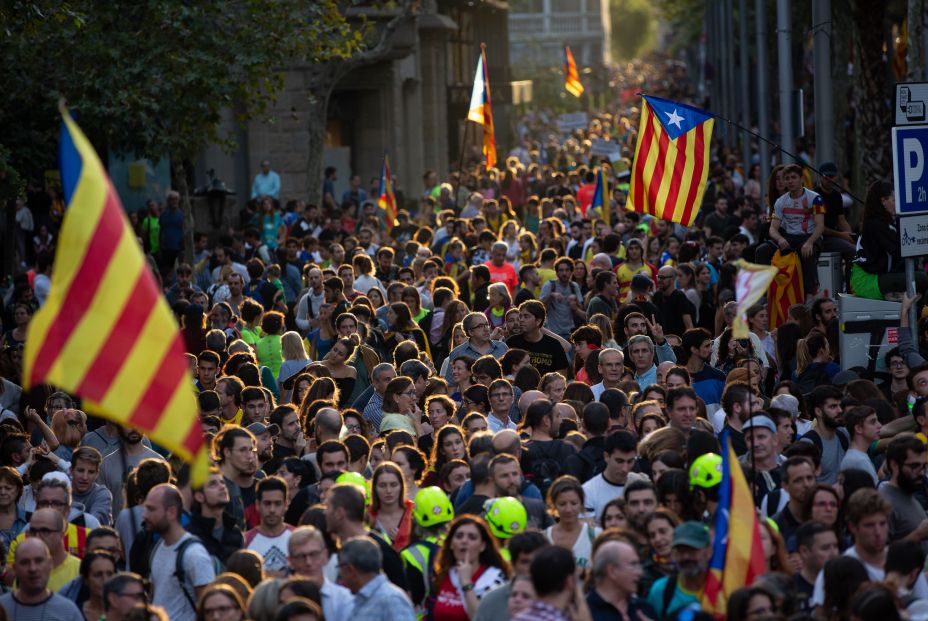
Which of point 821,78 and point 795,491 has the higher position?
point 821,78

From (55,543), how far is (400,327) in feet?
22.0

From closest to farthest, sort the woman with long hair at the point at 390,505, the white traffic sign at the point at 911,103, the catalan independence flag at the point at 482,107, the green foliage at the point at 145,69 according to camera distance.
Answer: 1. the woman with long hair at the point at 390,505
2. the white traffic sign at the point at 911,103
3. the green foliage at the point at 145,69
4. the catalan independence flag at the point at 482,107

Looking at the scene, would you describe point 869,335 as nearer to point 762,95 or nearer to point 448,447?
point 448,447

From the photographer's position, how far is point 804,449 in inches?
382

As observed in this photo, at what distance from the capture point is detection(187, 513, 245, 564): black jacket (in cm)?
922

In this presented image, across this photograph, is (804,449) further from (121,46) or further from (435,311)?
(121,46)

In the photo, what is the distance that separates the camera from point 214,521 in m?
9.36

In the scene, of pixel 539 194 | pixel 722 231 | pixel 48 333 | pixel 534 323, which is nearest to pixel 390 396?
pixel 534 323

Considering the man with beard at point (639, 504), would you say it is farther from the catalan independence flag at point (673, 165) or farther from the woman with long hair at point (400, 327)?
the catalan independence flag at point (673, 165)

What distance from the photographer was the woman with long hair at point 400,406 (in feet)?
40.2

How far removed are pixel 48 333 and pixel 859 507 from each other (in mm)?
→ 3607

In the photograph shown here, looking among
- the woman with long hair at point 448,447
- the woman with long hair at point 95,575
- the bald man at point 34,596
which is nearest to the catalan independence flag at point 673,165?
the woman with long hair at point 448,447

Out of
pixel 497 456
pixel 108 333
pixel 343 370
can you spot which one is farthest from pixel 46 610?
pixel 343 370

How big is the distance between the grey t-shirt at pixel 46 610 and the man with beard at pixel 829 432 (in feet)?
14.8
